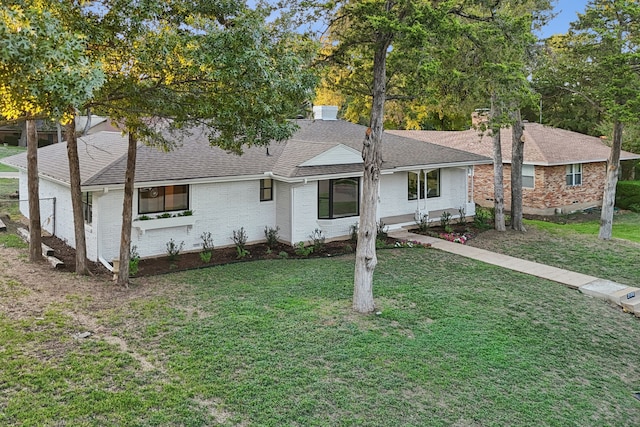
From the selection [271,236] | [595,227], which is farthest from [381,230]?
[595,227]

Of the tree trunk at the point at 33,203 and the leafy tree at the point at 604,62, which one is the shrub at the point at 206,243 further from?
the leafy tree at the point at 604,62

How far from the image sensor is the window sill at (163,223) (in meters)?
14.4

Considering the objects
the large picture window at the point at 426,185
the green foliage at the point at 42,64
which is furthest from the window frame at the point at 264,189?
the green foliage at the point at 42,64

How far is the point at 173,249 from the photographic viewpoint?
15227 mm

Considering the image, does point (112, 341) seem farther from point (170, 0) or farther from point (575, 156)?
point (575, 156)

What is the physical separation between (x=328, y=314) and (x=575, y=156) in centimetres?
2100

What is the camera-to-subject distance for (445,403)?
7355mm

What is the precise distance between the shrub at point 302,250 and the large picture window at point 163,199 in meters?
3.60

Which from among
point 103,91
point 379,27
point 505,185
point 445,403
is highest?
point 379,27

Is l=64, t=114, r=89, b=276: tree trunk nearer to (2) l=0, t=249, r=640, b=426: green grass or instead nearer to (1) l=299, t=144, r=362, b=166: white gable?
(2) l=0, t=249, r=640, b=426: green grass

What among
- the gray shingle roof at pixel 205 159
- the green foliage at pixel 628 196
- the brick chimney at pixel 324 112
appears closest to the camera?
the gray shingle roof at pixel 205 159

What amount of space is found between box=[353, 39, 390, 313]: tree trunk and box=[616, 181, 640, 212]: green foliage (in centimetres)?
2334

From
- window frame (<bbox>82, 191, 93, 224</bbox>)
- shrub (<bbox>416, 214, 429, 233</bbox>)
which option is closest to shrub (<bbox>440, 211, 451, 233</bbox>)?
shrub (<bbox>416, 214, 429, 233</bbox>)

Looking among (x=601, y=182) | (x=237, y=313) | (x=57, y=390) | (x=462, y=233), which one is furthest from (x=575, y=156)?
(x=57, y=390)
